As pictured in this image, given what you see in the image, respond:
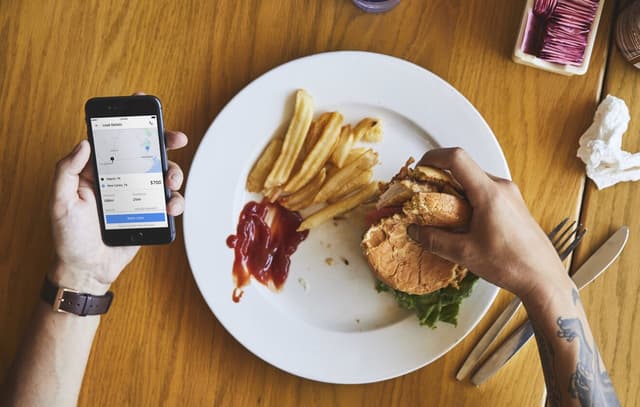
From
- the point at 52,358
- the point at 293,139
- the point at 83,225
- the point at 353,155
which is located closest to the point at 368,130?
the point at 353,155

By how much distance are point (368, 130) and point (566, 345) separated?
74 cm

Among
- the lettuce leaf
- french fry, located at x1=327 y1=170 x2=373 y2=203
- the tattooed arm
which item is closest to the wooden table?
the lettuce leaf

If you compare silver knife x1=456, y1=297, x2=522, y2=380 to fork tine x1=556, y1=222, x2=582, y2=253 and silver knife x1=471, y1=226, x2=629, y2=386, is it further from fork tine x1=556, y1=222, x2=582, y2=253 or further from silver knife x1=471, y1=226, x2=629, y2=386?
fork tine x1=556, y1=222, x2=582, y2=253

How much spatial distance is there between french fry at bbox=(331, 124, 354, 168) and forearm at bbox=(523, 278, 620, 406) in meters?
0.60

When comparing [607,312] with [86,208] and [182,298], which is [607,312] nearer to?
[182,298]

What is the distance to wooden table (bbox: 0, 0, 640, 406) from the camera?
5.34 feet

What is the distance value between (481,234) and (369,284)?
437 mm

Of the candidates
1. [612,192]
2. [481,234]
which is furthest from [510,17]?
[481,234]

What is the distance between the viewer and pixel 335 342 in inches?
62.7

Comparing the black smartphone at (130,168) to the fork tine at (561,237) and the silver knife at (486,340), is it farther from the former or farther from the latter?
the fork tine at (561,237)

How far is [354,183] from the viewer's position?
62.5 inches

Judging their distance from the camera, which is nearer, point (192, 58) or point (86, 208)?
point (86, 208)

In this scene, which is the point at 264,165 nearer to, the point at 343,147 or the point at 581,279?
the point at 343,147

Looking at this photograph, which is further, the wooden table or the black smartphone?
the wooden table
